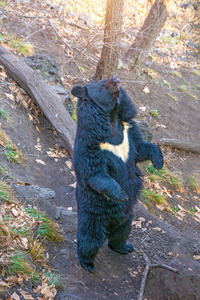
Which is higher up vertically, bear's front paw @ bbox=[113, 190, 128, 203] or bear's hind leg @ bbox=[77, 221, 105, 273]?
bear's front paw @ bbox=[113, 190, 128, 203]

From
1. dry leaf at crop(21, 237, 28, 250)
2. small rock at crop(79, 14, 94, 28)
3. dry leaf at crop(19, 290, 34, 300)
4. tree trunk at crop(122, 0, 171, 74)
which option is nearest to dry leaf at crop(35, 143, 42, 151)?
dry leaf at crop(21, 237, 28, 250)

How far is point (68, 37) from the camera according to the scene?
33.1 feet

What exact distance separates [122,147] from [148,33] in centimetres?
719

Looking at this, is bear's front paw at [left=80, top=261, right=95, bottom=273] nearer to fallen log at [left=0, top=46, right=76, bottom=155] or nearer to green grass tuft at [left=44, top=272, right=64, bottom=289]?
green grass tuft at [left=44, top=272, right=64, bottom=289]

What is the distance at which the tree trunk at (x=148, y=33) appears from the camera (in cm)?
944

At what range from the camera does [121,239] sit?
3873 mm

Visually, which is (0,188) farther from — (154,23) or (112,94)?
(154,23)

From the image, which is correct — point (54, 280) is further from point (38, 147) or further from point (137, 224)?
point (38, 147)

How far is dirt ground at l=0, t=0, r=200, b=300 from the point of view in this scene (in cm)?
361

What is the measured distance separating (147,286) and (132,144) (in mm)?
1807

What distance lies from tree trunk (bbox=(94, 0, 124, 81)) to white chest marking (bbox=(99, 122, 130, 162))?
11.8ft

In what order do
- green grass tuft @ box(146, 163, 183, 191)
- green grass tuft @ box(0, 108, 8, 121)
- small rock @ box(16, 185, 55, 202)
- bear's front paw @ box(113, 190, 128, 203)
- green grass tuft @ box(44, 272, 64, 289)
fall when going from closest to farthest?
green grass tuft @ box(44, 272, 64, 289) → bear's front paw @ box(113, 190, 128, 203) → small rock @ box(16, 185, 55, 202) → green grass tuft @ box(0, 108, 8, 121) → green grass tuft @ box(146, 163, 183, 191)

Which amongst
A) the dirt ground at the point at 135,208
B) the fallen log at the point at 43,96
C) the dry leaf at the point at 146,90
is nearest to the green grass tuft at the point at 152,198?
the dirt ground at the point at 135,208

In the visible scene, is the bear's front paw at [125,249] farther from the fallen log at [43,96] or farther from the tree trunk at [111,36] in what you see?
the tree trunk at [111,36]
